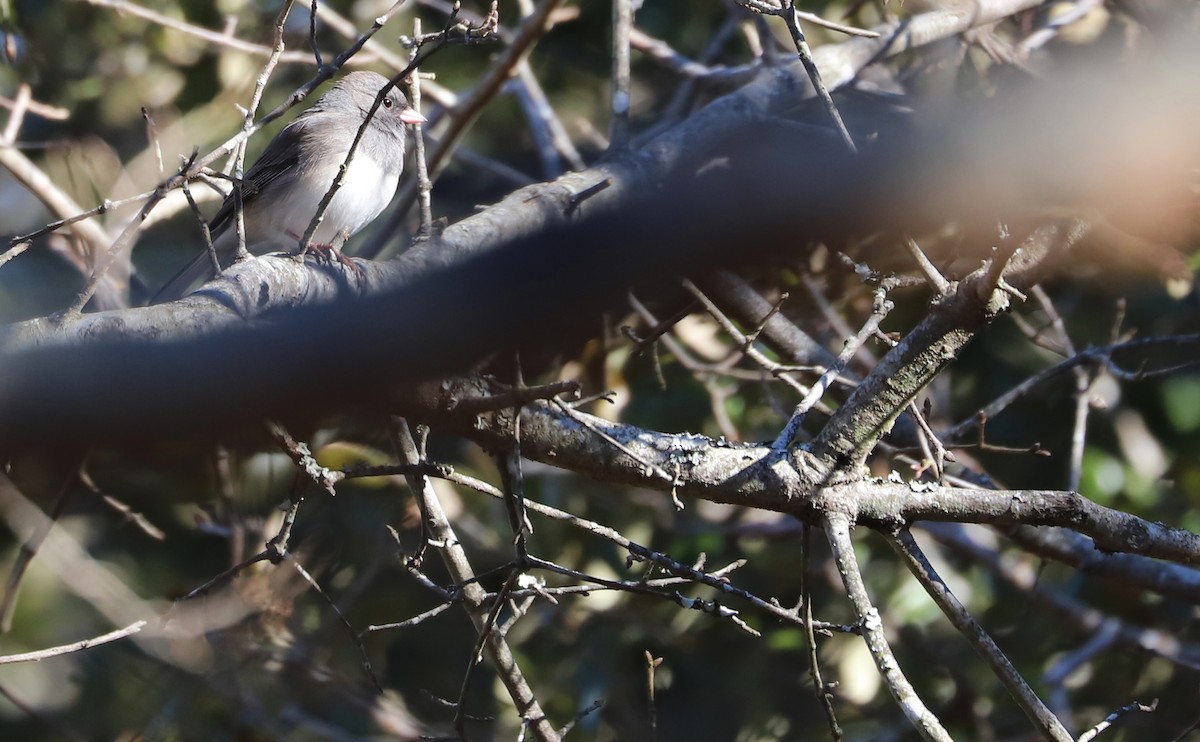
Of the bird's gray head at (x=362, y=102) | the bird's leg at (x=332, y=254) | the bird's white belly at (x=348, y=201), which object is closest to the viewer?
the bird's leg at (x=332, y=254)

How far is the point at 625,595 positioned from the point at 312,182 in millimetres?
1863

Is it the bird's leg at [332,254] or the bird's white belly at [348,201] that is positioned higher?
the bird's leg at [332,254]

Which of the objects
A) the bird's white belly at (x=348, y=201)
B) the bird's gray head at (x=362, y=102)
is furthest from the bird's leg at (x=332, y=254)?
the bird's gray head at (x=362, y=102)

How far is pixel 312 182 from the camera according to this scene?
392 centimetres

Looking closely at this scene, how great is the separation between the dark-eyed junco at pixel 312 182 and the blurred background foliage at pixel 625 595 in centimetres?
62

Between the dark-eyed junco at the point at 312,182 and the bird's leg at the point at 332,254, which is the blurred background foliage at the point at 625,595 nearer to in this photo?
the dark-eyed junco at the point at 312,182

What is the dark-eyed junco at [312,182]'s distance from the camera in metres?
3.72

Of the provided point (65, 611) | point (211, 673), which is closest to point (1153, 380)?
point (211, 673)

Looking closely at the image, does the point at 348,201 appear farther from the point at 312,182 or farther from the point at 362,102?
the point at 362,102

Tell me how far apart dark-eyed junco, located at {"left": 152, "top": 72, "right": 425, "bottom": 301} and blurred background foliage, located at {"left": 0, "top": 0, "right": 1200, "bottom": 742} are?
62cm

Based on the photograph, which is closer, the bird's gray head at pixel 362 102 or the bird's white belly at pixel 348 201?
the bird's white belly at pixel 348 201

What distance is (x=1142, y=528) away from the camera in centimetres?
211

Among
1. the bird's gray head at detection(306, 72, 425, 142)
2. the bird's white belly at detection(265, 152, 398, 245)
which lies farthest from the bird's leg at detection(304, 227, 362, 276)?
the bird's gray head at detection(306, 72, 425, 142)

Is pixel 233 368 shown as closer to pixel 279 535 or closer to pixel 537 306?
pixel 537 306
